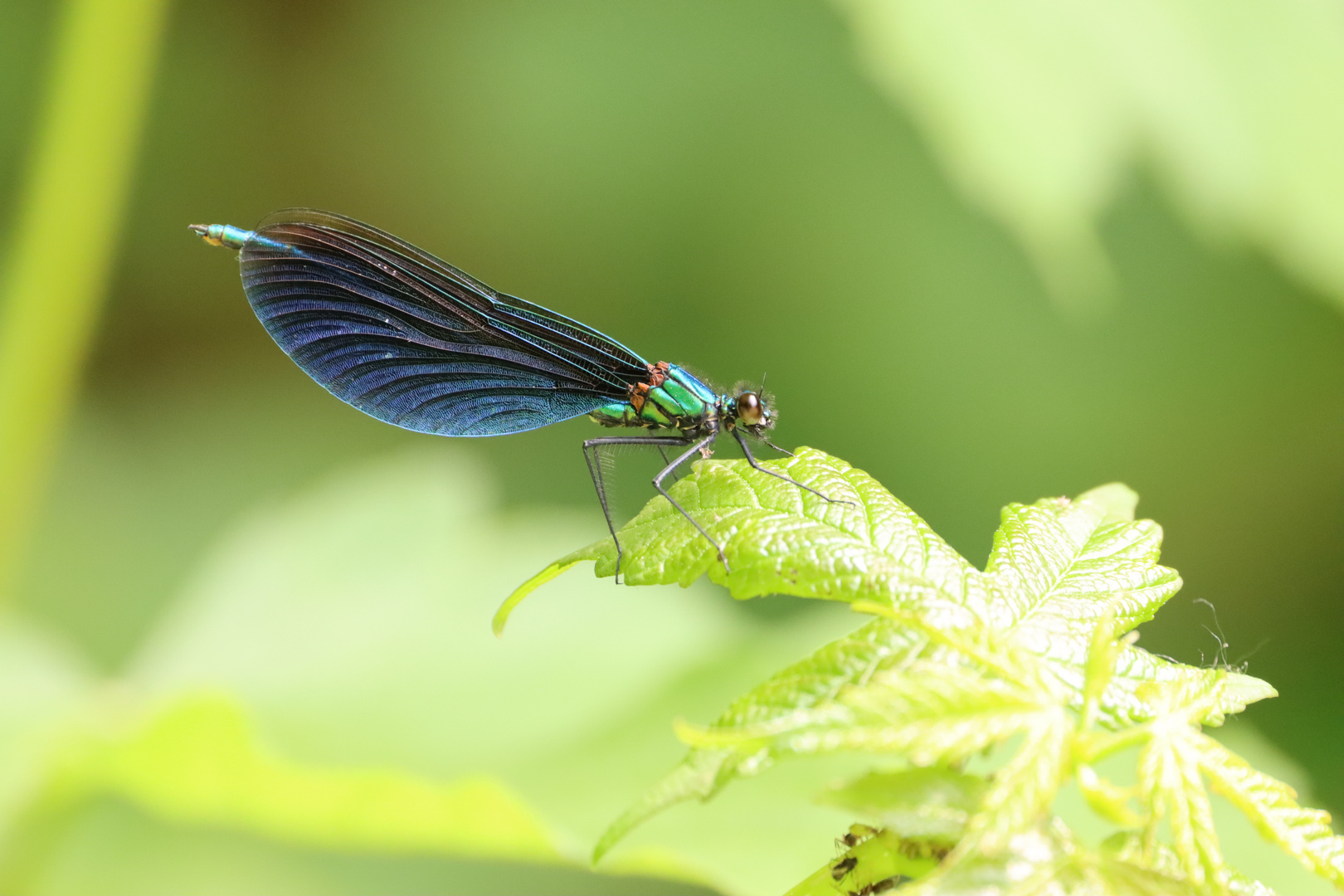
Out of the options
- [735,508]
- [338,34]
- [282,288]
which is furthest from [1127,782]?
[338,34]

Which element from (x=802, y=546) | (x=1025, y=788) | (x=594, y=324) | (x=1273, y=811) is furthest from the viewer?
(x=594, y=324)

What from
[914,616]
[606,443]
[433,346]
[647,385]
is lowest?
[914,616]

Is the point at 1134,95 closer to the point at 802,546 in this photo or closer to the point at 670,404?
the point at 670,404

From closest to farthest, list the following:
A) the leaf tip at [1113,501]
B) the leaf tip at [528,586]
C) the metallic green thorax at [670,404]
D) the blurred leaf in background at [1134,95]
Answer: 1. the leaf tip at [528,586]
2. the leaf tip at [1113,501]
3. the metallic green thorax at [670,404]
4. the blurred leaf in background at [1134,95]

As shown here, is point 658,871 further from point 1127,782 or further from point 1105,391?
point 1105,391

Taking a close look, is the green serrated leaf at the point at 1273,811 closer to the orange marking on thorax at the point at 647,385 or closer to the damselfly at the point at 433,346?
the damselfly at the point at 433,346

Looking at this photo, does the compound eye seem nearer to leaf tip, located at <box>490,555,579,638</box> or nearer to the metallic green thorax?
the metallic green thorax

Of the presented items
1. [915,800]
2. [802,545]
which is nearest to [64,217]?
[802,545]

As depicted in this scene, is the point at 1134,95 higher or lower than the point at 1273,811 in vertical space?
higher

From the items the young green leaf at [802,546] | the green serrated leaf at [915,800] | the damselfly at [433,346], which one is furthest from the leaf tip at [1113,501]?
the damselfly at [433,346]
